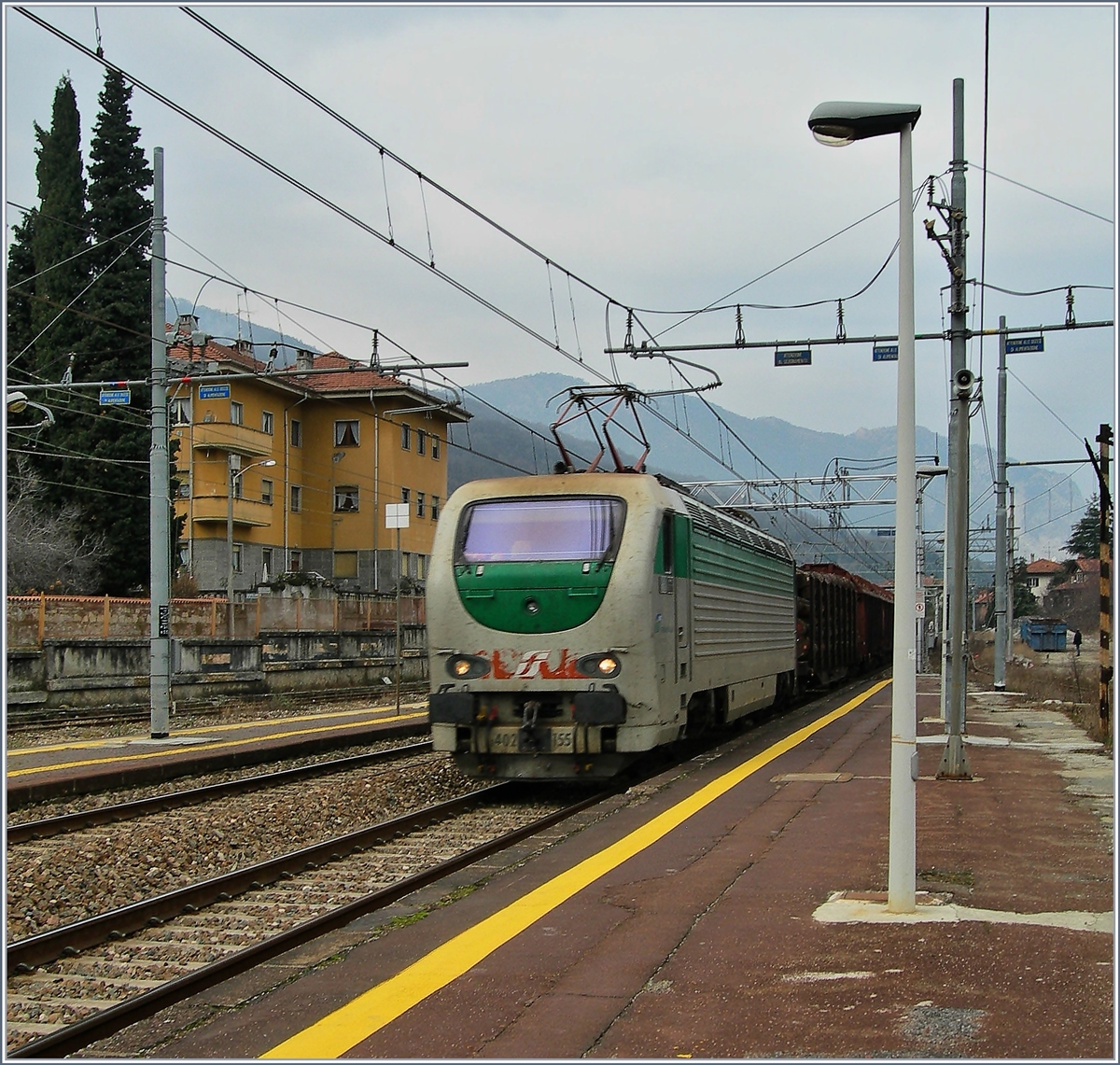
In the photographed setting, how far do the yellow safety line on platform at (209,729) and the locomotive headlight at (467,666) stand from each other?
706 centimetres

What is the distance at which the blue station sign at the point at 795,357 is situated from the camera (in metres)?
19.1

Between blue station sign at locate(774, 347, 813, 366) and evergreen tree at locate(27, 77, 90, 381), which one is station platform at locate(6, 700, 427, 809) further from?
evergreen tree at locate(27, 77, 90, 381)

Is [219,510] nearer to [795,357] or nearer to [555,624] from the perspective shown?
[795,357]

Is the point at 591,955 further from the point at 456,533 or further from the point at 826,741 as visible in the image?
the point at 826,741

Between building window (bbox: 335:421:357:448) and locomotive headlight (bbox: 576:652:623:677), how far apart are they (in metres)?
43.5

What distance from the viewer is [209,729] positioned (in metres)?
20.2

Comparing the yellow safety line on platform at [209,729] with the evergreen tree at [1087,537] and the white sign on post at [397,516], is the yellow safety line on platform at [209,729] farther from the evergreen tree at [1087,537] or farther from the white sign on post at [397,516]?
the evergreen tree at [1087,537]

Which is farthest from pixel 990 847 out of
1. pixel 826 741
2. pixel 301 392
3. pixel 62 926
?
pixel 301 392

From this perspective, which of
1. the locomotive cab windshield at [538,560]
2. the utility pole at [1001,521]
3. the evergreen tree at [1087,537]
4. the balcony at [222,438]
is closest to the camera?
the locomotive cab windshield at [538,560]

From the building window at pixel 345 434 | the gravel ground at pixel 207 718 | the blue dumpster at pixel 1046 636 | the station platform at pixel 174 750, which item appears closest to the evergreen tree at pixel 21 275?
the building window at pixel 345 434

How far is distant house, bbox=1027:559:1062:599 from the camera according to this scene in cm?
11269

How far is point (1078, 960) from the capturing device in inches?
223

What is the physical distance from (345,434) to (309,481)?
2.53m

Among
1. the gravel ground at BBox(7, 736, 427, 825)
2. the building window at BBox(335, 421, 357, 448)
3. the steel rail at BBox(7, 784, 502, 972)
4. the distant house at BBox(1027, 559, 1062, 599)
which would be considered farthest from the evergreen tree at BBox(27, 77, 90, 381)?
the distant house at BBox(1027, 559, 1062, 599)
